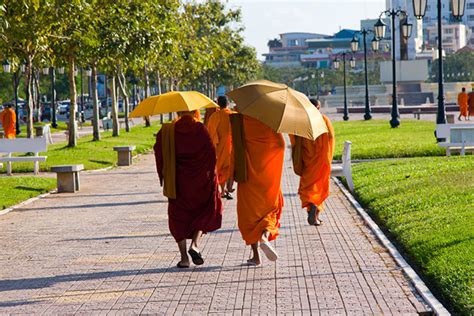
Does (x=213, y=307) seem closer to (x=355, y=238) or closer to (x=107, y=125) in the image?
(x=355, y=238)

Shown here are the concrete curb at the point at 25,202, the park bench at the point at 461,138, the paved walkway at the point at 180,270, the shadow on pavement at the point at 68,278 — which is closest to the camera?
the paved walkway at the point at 180,270

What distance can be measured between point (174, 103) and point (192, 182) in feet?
3.10

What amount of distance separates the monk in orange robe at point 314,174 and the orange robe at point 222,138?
326 centimetres

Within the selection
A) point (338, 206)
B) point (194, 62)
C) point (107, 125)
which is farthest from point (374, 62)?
point (338, 206)

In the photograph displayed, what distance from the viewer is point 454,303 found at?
857cm

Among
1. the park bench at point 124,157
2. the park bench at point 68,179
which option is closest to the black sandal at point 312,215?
the park bench at point 68,179

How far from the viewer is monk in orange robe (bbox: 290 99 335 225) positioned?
1413cm

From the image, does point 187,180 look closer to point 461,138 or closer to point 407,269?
point 407,269

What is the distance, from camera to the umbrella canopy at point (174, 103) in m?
11.3

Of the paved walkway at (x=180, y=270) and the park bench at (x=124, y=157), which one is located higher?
the paved walkway at (x=180, y=270)

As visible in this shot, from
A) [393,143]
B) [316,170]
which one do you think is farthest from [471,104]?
[316,170]

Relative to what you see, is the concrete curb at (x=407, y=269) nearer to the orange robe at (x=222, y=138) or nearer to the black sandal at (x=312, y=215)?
the black sandal at (x=312, y=215)

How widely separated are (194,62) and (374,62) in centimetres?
12662

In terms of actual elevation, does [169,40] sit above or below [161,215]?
above
